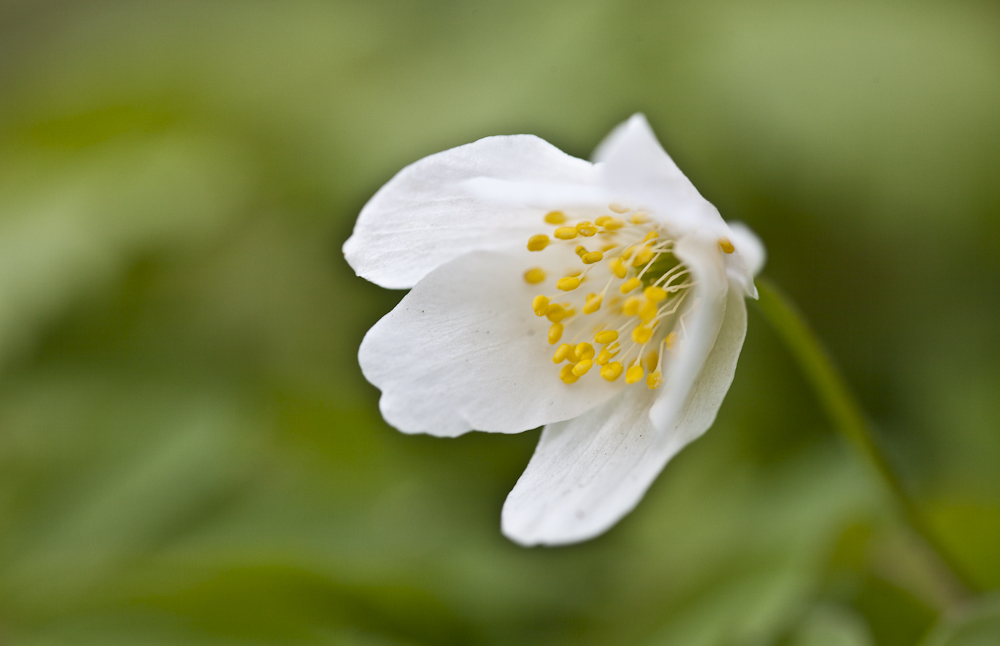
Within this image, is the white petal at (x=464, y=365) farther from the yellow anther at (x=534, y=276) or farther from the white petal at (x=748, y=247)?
the white petal at (x=748, y=247)

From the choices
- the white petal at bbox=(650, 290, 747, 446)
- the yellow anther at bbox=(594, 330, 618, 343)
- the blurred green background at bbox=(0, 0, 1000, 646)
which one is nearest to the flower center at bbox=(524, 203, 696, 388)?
the yellow anther at bbox=(594, 330, 618, 343)

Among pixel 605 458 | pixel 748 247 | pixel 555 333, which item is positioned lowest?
pixel 605 458

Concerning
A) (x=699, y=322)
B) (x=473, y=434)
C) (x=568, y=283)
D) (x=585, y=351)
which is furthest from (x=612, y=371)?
(x=473, y=434)

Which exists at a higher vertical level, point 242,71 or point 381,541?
point 242,71

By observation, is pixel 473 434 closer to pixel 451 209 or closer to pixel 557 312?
pixel 557 312

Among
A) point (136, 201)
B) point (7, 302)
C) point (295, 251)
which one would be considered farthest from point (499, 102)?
point (7, 302)

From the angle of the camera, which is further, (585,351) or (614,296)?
(614,296)

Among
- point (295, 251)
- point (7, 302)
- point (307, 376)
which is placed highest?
point (7, 302)

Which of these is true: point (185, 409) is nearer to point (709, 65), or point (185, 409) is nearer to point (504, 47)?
point (504, 47)
